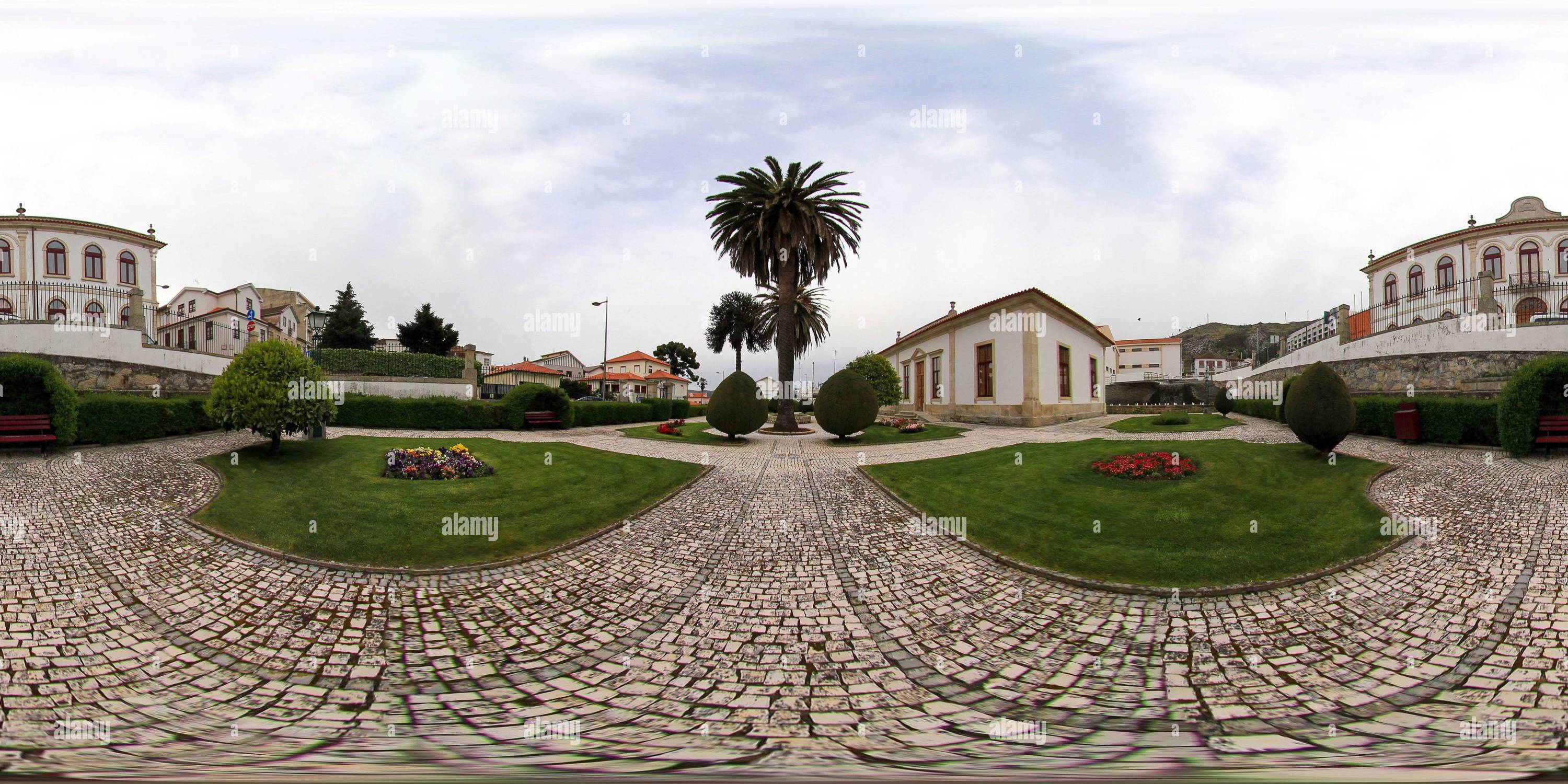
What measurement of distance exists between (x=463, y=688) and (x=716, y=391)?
1547cm

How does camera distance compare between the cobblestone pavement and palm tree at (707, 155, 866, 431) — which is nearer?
the cobblestone pavement

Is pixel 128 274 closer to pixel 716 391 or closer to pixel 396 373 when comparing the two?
pixel 396 373

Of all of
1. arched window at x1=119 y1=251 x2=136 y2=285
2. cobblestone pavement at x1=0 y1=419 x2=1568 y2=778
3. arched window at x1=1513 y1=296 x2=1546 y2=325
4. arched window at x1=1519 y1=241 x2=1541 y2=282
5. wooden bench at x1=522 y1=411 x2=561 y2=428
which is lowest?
cobblestone pavement at x1=0 y1=419 x2=1568 y2=778

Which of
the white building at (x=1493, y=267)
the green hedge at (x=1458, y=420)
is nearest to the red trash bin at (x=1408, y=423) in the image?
the green hedge at (x=1458, y=420)

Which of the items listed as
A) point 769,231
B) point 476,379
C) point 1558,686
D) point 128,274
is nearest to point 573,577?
point 1558,686

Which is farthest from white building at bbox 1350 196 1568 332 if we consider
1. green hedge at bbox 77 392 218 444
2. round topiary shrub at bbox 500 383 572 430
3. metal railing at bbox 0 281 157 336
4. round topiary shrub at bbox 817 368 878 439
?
metal railing at bbox 0 281 157 336

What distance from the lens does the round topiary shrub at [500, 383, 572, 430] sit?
19.2 metres

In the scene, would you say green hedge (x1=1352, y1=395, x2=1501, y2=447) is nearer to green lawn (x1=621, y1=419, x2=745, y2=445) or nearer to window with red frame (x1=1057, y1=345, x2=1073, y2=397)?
window with red frame (x1=1057, y1=345, x2=1073, y2=397)

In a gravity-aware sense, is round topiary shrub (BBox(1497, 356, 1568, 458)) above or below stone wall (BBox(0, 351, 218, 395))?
below

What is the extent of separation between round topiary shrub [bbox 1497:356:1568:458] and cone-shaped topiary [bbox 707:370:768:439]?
1628 centimetres

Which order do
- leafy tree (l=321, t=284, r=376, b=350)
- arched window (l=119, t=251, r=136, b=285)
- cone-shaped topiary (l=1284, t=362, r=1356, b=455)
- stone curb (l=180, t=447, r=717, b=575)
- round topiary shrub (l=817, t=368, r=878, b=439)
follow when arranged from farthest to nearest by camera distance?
leafy tree (l=321, t=284, r=376, b=350), arched window (l=119, t=251, r=136, b=285), round topiary shrub (l=817, t=368, r=878, b=439), cone-shaped topiary (l=1284, t=362, r=1356, b=455), stone curb (l=180, t=447, r=717, b=575)

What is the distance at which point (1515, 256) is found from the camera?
2725 cm

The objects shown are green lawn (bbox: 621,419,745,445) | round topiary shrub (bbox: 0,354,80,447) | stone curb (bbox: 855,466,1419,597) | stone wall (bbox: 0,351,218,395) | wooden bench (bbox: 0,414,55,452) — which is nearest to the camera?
stone curb (bbox: 855,466,1419,597)

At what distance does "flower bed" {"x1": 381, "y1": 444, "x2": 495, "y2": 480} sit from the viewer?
9727 mm
